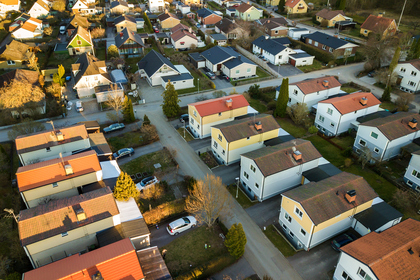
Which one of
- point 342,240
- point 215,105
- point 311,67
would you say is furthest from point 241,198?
point 311,67

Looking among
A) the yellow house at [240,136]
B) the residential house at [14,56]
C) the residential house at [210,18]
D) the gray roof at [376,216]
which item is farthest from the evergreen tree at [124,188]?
the residential house at [210,18]

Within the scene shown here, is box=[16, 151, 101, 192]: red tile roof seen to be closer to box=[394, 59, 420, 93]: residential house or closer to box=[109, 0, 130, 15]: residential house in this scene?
box=[394, 59, 420, 93]: residential house

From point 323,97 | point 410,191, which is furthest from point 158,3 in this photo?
point 410,191

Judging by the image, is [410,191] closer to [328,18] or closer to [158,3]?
[328,18]

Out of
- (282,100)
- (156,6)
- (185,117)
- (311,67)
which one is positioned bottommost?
(185,117)

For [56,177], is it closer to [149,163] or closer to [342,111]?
[149,163]

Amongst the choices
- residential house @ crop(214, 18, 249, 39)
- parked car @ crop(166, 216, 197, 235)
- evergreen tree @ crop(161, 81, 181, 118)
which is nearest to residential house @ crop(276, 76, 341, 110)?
evergreen tree @ crop(161, 81, 181, 118)

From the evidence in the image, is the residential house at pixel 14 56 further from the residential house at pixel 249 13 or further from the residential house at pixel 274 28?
the residential house at pixel 249 13
